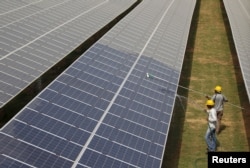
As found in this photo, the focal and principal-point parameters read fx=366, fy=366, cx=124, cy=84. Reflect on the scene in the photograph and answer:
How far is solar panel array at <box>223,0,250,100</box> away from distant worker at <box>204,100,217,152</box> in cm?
317

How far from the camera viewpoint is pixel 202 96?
66.6 ft

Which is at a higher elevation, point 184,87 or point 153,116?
point 153,116

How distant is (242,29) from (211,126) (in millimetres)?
16344

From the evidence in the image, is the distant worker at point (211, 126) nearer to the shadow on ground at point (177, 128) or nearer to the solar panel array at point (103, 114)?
A: the shadow on ground at point (177, 128)

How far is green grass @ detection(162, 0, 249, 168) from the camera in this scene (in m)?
15.1

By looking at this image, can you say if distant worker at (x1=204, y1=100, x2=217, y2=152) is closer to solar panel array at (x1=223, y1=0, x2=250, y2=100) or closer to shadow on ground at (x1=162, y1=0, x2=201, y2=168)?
shadow on ground at (x1=162, y1=0, x2=201, y2=168)

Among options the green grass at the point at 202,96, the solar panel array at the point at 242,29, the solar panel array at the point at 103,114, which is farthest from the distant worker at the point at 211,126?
the solar panel array at the point at 242,29

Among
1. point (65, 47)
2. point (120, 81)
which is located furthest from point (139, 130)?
point (65, 47)

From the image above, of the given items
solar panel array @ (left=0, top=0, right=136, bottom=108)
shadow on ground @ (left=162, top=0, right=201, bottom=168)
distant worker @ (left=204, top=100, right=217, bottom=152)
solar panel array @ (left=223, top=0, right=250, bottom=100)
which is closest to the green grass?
shadow on ground @ (left=162, top=0, right=201, bottom=168)

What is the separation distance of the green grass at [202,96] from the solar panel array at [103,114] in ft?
6.20

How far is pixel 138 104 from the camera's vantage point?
14242mm

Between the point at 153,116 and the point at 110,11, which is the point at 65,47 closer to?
the point at 153,116

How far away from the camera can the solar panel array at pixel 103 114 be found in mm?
10344

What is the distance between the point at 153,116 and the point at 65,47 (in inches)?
308
